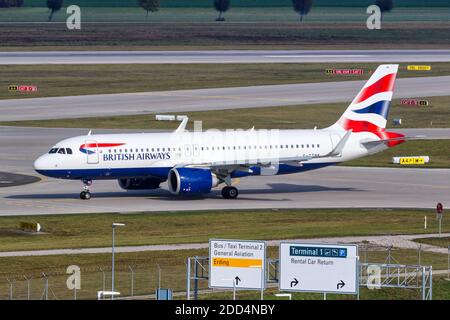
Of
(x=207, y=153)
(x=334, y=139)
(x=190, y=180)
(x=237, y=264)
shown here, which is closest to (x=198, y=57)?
(x=334, y=139)

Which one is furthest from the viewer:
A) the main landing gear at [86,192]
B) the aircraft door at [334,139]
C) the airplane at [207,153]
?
the aircraft door at [334,139]

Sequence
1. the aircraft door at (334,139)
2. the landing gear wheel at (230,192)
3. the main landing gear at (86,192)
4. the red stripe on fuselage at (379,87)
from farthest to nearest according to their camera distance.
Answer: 1. the red stripe on fuselage at (379,87)
2. the aircraft door at (334,139)
3. the landing gear wheel at (230,192)
4. the main landing gear at (86,192)

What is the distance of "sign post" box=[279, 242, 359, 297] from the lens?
127 ft

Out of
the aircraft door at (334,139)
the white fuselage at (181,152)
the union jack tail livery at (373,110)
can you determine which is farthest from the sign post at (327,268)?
the union jack tail livery at (373,110)

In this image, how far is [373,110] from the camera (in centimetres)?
8719

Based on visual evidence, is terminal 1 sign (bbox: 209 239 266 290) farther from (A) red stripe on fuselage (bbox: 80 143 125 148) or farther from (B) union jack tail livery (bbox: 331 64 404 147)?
(B) union jack tail livery (bbox: 331 64 404 147)

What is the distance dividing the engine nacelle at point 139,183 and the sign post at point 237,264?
41.7 metres

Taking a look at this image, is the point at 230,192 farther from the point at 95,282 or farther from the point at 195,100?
the point at 195,100

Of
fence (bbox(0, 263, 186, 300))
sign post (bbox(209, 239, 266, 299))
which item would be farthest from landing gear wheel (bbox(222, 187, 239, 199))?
sign post (bbox(209, 239, 266, 299))

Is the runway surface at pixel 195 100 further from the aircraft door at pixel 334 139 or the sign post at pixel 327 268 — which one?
the sign post at pixel 327 268

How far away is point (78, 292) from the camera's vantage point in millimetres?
48531

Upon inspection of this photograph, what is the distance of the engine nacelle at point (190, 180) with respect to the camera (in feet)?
258

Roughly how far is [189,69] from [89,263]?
385ft

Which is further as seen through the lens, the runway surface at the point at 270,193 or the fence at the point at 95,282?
the runway surface at the point at 270,193
